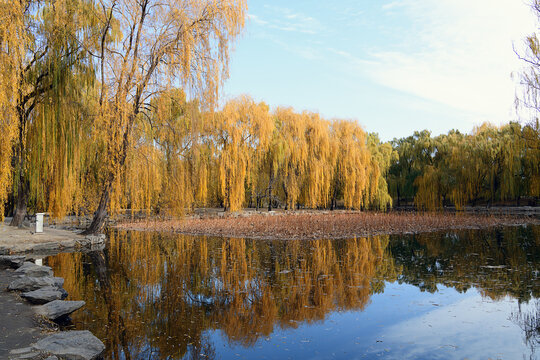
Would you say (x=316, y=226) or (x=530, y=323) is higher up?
(x=316, y=226)

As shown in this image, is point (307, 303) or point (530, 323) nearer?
point (530, 323)

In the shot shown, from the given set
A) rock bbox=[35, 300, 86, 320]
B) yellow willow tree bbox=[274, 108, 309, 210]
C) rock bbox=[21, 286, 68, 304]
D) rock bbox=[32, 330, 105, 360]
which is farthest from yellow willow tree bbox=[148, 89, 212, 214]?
yellow willow tree bbox=[274, 108, 309, 210]

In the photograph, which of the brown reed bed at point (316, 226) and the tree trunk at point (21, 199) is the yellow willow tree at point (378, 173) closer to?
the brown reed bed at point (316, 226)

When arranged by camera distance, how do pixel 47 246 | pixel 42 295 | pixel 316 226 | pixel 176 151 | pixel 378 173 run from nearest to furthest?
1. pixel 42 295
2. pixel 47 246
3. pixel 176 151
4. pixel 316 226
5. pixel 378 173

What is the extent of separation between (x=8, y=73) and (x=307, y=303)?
7525 mm

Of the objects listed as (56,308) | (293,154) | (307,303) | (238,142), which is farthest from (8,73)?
(293,154)

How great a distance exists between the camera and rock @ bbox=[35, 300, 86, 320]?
4805 millimetres

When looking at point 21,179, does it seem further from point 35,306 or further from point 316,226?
point 316,226

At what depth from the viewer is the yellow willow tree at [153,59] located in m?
10.4

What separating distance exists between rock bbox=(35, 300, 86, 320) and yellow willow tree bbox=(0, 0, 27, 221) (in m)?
4.23

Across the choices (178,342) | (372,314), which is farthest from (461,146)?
(178,342)

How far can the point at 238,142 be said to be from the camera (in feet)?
→ 67.6

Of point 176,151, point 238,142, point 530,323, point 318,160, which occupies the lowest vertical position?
point 530,323

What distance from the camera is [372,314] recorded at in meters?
5.38
